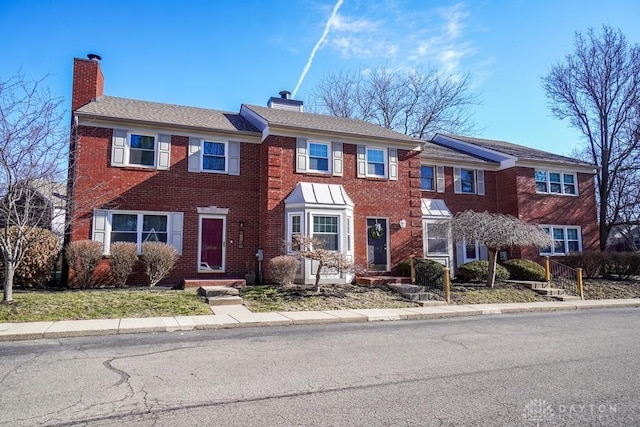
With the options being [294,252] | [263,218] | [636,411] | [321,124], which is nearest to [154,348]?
[636,411]

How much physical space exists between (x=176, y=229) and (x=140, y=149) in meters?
3.16

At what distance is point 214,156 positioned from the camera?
1647 cm

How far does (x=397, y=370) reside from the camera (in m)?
6.04

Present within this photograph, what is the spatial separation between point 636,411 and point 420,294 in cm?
923

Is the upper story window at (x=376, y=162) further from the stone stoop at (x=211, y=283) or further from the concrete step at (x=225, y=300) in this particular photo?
the concrete step at (x=225, y=300)

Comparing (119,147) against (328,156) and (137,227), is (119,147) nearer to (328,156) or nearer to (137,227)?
(137,227)

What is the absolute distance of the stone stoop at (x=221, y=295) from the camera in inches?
461

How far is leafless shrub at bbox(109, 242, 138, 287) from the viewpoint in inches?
535

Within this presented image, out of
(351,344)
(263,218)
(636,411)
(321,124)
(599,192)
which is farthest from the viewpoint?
(599,192)

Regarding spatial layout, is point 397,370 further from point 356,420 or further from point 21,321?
point 21,321

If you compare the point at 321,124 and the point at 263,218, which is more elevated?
the point at 321,124

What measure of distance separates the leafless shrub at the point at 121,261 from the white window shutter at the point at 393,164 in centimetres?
1016

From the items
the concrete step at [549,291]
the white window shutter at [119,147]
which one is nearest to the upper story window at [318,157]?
the white window shutter at [119,147]

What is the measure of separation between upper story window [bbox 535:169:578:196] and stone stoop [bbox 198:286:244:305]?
1696cm
